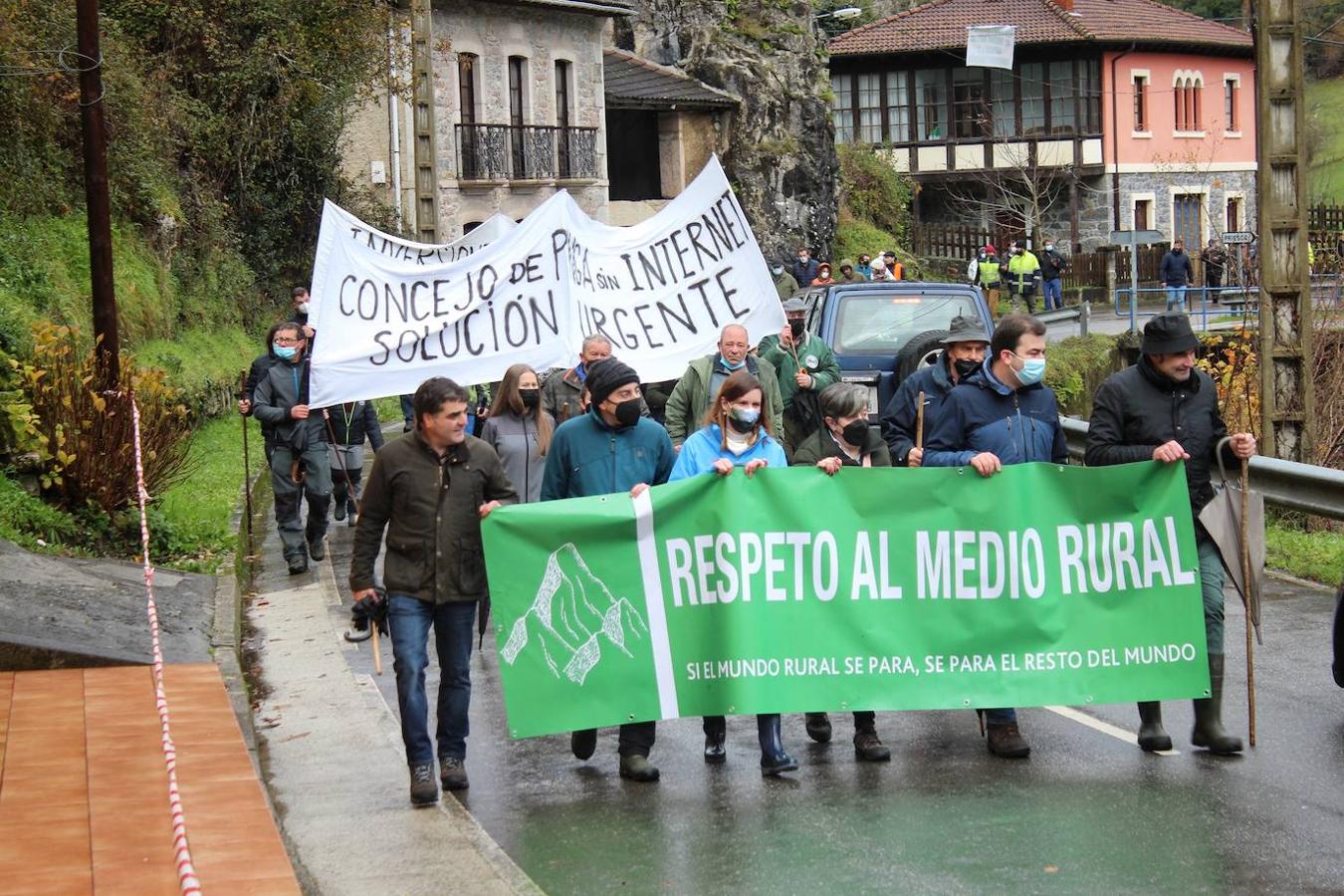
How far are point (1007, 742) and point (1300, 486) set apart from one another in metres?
5.69

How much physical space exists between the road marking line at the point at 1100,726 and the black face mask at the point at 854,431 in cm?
175

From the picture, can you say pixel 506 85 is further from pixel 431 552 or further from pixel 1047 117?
pixel 431 552

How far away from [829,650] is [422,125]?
1559 centimetres

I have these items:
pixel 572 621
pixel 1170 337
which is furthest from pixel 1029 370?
pixel 572 621

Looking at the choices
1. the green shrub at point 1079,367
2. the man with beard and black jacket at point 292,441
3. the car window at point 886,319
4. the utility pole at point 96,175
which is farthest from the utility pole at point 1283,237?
the green shrub at point 1079,367

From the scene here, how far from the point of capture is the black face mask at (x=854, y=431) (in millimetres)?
8734

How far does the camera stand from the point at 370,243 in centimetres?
1290

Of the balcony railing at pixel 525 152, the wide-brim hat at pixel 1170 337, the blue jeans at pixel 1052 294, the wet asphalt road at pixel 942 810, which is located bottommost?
the wet asphalt road at pixel 942 810

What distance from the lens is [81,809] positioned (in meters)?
7.49

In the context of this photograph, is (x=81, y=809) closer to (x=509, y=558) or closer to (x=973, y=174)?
(x=509, y=558)

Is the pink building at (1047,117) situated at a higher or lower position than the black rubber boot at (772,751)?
higher

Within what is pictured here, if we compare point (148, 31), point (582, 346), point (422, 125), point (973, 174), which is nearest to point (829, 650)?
point (582, 346)

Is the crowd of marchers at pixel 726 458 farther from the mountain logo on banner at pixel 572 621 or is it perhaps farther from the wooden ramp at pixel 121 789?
the wooden ramp at pixel 121 789

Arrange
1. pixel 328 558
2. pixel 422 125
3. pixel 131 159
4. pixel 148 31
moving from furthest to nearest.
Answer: pixel 148 31
pixel 131 159
pixel 422 125
pixel 328 558
